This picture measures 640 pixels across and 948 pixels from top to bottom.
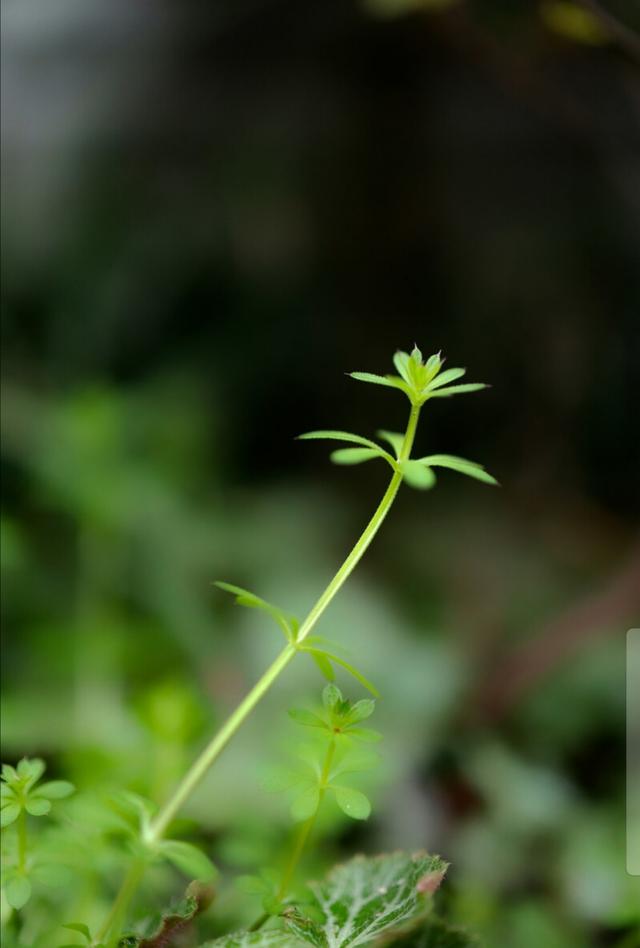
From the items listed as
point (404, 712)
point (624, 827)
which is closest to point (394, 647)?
point (404, 712)

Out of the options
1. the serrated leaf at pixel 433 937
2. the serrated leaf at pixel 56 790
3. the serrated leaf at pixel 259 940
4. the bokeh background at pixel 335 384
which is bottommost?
the serrated leaf at pixel 259 940

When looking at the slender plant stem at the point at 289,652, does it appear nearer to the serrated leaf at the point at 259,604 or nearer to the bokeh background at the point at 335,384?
the serrated leaf at the point at 259,604

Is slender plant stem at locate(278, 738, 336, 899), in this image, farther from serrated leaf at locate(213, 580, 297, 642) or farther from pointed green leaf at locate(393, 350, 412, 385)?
pointed green leaf at locate(393, 350, 412, 385)

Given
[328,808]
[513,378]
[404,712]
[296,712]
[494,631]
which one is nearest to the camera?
[296,712]

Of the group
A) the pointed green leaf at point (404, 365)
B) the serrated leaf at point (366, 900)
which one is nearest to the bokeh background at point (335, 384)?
the serrated leaf at point (366, 900)

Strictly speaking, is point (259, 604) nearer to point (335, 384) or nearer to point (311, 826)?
point (311, 826)

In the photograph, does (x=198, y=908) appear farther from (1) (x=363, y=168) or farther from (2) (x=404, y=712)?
(1) (x=363, y=168)
